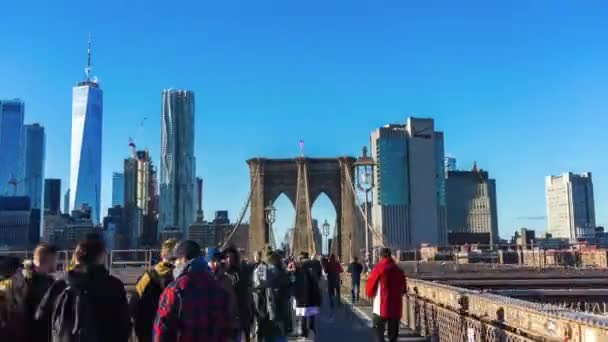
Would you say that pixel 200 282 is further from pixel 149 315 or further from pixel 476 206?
pixel 476 206

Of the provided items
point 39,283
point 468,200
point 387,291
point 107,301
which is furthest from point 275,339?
point 468,200

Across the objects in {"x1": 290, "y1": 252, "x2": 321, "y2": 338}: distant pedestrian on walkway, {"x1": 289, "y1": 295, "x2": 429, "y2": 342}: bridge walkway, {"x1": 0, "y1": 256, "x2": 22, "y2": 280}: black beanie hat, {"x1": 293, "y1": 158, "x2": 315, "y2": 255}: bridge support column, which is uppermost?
{"x1": 293, "y1": 158, "x2": 315, "y2": 255}: bridge support column

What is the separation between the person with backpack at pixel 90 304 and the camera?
438cm

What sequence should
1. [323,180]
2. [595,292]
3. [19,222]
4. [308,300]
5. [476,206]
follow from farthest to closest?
1. [476,206]
2. [19,222]
3. [323,180]
4. [308,300]
5. [595,292]

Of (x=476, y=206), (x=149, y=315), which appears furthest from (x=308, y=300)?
(x=476, y=206)

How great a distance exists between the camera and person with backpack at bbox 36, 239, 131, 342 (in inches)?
173

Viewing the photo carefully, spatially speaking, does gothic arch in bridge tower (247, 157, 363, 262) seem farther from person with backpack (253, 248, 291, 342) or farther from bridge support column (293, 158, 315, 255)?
person with backpack (253, 248, 291, 342)

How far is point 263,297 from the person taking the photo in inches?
341

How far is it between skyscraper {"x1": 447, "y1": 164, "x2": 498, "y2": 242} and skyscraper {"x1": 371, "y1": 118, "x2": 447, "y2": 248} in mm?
14296

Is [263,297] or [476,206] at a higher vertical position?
[476,206]

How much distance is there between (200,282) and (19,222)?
13650cm

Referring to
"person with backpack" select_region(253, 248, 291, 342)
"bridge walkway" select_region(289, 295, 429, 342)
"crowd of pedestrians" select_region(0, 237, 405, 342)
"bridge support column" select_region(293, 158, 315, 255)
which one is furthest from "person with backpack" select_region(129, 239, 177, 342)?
"bridge support column" select_region(293, 158, 315, 255)

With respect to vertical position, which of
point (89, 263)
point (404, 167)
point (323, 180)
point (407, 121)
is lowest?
point (89, 263)

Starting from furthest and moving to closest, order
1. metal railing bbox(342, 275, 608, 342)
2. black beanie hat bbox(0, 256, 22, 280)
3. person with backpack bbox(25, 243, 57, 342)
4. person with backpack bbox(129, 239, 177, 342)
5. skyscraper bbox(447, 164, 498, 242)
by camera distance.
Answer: skyscraper bbox(447, 164, 498, 242) < person with backpack bbox(129, 239, 177, 342) < black beanie hat bbox(0, 256, 22, 280) < person with backpack bbox(25, 243, 57, 342) < metal railing bbox(342, 275, 608, 342)
